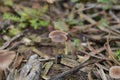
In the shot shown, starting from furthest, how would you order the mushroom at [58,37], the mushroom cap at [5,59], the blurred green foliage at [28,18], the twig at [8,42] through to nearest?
the blurred green foliage at [28,18] → the twig at [8,42] → the mushroom at [58,37] → the mushroom cap at [5,59]

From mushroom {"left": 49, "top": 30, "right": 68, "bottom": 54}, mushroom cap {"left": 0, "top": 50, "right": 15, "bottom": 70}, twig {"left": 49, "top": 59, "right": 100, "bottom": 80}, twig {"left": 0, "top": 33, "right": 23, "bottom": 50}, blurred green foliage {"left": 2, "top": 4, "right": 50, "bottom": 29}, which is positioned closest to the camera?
mushroom cap {"left": 0, "top": 50, "right": 15, "bottom": 70}

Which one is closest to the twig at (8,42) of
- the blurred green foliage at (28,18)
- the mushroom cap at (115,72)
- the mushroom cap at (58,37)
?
the blurred green foliage at (28,18)

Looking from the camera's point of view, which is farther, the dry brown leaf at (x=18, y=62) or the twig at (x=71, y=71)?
the dry brown leaf at (x=18, y=62)

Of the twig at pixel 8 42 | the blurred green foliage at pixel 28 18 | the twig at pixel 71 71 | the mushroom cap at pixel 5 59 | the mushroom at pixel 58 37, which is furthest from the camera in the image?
the blurred green foliage at pixel 28 18

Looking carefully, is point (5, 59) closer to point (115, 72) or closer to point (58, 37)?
point (58, 37)

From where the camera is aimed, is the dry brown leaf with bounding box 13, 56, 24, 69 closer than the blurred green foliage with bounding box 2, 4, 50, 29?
Yes

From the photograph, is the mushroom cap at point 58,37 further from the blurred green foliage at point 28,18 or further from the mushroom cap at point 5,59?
the blurred green foliage at point 28,18

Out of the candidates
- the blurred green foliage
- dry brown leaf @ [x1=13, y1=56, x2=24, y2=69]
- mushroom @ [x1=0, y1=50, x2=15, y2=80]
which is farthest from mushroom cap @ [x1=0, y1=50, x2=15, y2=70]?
the blurred green foliage

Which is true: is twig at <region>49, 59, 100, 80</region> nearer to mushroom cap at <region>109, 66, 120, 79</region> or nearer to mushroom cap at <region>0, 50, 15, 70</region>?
mushroom cap at <region>109, 66, 120, 79</region>

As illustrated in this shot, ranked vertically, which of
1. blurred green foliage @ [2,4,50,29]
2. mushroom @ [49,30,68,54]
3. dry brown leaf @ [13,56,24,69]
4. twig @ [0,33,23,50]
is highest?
mushroom @ [49,30,68,54]

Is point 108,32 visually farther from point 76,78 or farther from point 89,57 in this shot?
point 76,78

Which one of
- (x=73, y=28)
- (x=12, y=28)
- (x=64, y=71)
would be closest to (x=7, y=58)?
(x=64, y=71)
